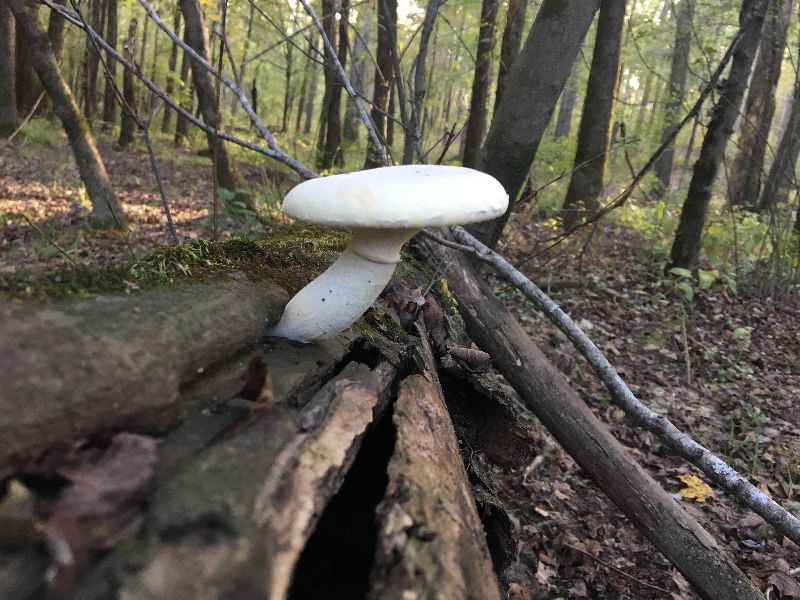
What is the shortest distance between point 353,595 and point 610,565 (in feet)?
7.32

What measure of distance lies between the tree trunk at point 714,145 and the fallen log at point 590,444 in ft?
12.8

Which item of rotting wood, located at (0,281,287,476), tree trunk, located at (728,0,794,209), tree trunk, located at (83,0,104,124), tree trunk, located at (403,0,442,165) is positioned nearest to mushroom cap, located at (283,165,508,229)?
rotting wood, located at (0,281,287,476)

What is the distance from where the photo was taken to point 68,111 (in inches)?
241

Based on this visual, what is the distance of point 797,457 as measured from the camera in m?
3.82

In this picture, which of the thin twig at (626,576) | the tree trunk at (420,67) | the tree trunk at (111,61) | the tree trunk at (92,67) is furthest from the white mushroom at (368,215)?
the tree trunk at (111,61)

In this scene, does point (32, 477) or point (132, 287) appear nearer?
point (32, 477)

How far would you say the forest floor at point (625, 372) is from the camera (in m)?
2.96

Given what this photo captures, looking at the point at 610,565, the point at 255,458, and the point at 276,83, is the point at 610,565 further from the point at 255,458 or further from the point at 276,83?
the point at 276,83

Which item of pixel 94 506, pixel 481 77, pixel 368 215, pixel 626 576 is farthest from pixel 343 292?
pixel 481 77

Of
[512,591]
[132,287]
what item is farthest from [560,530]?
[132,287]

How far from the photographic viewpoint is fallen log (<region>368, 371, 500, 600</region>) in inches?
40.2

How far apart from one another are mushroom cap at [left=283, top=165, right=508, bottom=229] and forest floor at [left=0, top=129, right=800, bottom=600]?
169 centimetres

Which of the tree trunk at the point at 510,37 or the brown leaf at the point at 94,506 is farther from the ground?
the tree trunk at the point at 510,37

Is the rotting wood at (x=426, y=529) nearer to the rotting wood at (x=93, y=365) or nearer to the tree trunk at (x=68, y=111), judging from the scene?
the rotting wood at (x=93, y=365)
